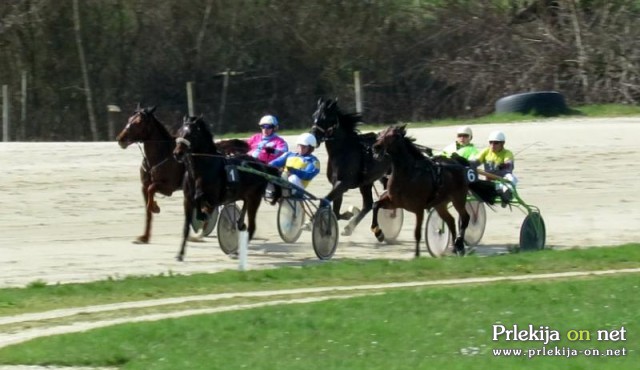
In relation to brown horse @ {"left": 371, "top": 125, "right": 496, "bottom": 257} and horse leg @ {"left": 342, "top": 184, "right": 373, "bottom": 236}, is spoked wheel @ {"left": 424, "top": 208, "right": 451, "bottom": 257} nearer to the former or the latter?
brown horse @ {"left": 371, "top": 125, "right": 496, "bottom": 257}

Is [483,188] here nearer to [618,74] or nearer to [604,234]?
[604,234]

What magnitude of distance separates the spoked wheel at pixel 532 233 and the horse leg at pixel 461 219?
817 millimetres

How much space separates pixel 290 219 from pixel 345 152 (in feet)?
4.82

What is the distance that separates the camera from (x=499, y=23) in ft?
117

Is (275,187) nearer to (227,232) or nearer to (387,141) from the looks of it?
(227,232)

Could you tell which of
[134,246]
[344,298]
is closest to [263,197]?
[134,246]

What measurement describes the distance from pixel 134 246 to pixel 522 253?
5.35 meters

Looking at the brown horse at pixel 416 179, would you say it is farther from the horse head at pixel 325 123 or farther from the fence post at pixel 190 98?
the fence post at pixel 190 98

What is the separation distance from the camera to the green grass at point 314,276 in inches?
613

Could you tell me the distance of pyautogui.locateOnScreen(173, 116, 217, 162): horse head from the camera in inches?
742

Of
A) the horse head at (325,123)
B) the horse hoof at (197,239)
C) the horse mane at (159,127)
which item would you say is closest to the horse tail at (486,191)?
the horse head at (325,123)

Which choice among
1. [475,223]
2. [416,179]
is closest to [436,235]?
[475,223]

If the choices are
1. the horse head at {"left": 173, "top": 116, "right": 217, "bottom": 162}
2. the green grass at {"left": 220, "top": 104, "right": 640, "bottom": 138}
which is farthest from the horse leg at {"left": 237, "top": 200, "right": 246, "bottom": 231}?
the green grass at {"left": 220, "top": 104, "right": 640, "bottom": 138}

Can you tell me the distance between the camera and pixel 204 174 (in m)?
19.2
